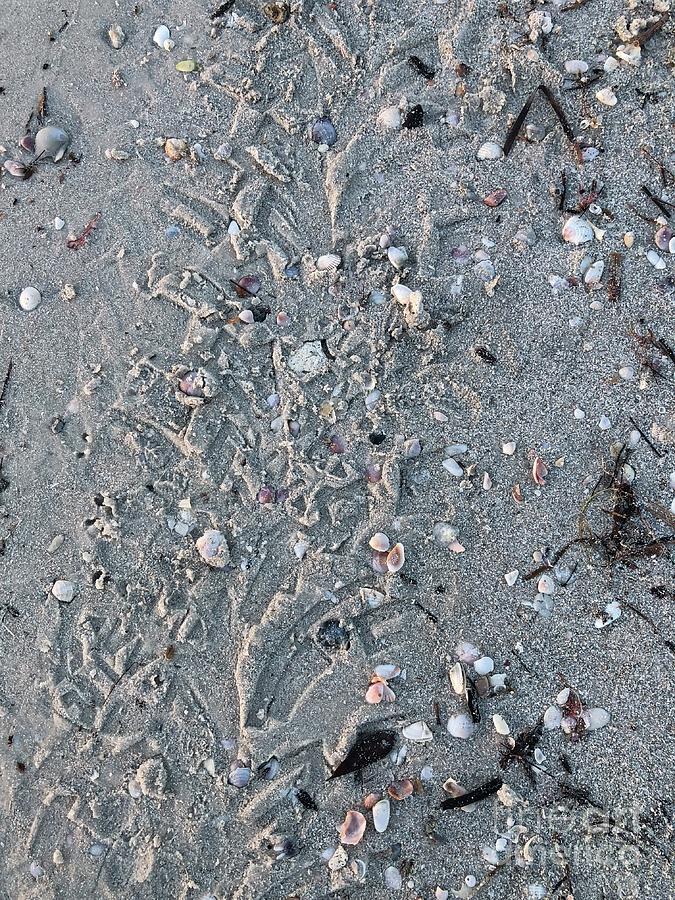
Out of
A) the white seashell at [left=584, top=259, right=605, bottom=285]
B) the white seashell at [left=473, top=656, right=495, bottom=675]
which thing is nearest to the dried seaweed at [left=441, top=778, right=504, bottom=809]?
the white seashell at [left=473, top=656, right=495, bottom=675]

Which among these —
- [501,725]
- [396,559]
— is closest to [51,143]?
[396,559]

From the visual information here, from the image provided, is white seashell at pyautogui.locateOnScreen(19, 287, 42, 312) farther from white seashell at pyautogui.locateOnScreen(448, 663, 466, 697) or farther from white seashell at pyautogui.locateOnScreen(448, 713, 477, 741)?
white seashell at pyautogui.locateOnScreen(448, 713, 477, 741)

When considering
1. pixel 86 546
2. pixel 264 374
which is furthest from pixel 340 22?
pixel 86 546

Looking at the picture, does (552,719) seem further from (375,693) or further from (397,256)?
(397,256)

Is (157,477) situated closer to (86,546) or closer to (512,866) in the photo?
(86,546)

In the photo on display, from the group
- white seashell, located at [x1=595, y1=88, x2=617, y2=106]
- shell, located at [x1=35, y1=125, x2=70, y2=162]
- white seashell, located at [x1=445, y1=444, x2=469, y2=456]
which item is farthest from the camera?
shell, located at [x1=35, y1=125, x2=70, y2=162]

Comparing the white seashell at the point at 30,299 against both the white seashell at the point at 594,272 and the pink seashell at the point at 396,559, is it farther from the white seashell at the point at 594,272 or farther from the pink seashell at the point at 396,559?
the white seashell at the point at 594,272
